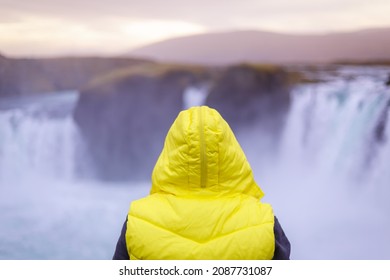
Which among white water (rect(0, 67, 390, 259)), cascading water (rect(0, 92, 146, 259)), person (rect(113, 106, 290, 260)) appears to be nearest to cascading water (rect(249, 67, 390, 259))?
white water (rect(0, 67, 390, 259))

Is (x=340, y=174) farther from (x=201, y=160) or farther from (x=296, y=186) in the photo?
(x=201, y=160)

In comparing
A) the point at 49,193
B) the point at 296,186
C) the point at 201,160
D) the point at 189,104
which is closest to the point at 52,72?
the point at 49,193

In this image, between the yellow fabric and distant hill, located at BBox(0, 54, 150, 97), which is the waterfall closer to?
distant hill, located at BBox(0, 54, 150, 97)

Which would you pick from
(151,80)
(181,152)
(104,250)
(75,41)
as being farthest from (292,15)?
(181,152)

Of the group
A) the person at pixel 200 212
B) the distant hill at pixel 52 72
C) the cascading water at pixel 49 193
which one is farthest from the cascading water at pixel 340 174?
the person at pixel 200 212

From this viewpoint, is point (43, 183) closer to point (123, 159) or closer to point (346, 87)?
point (123, 159)

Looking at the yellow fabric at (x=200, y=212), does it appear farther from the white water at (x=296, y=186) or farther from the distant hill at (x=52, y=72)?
the distant hill at (x=52, y=72)
